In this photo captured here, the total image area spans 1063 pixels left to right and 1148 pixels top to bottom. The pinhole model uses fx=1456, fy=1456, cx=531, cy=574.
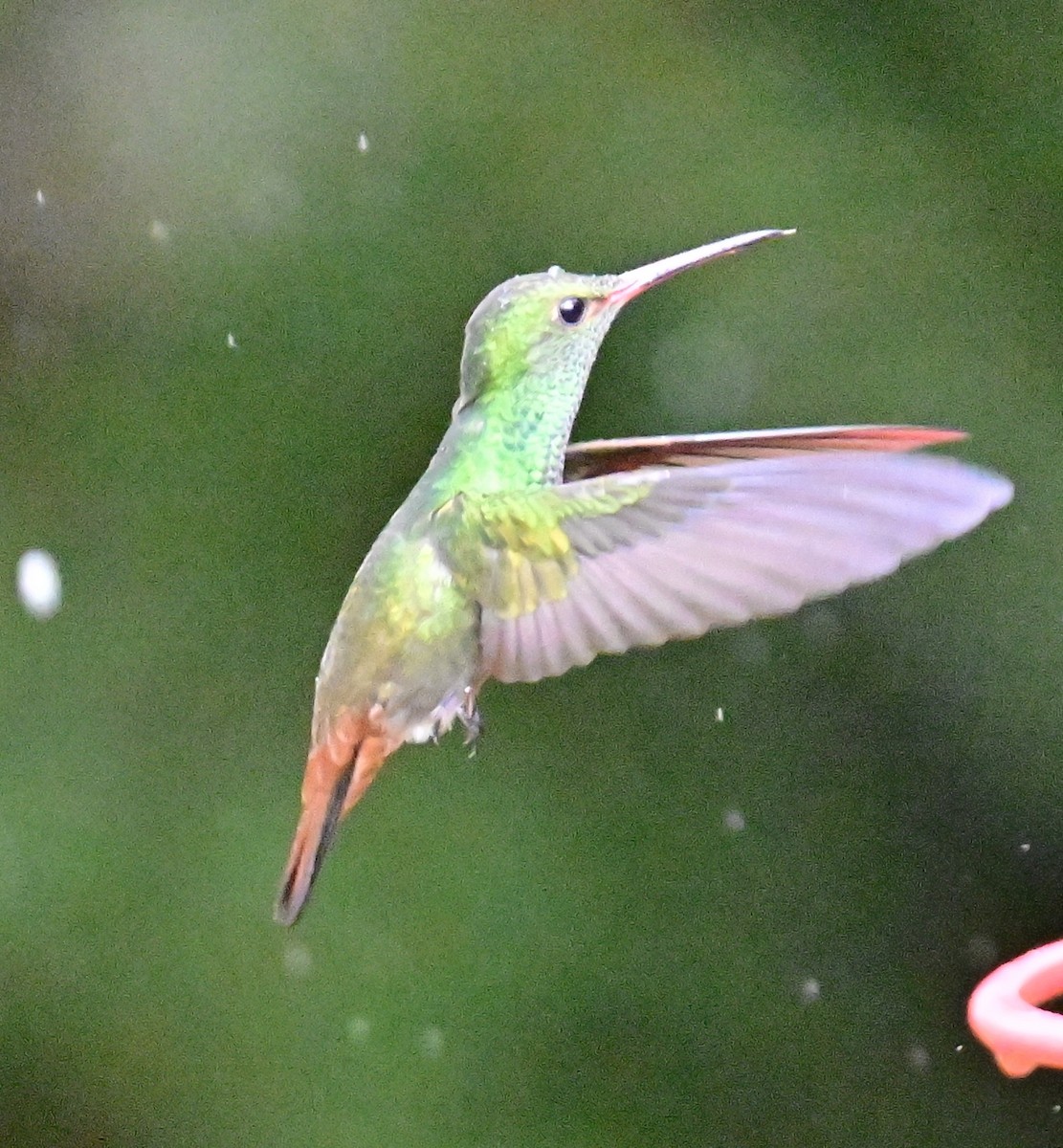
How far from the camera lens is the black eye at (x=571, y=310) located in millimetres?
1032

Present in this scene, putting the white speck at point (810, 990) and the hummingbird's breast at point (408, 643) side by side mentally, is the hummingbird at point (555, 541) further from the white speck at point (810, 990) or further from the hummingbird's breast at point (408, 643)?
the white speck at point (810, 990)

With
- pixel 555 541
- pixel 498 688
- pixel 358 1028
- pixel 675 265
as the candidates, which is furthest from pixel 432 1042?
pixel 675 265

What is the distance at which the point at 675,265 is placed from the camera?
39.2 inches

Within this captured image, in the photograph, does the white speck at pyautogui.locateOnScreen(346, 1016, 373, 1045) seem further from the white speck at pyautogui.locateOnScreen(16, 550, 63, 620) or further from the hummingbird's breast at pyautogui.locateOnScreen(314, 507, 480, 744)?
the hummingbird's breast at pyautogui.locateOnScreen(314, 507, 480, 744)

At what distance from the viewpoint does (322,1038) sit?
5.73ft

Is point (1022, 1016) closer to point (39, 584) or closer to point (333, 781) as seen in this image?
point (333, 781)

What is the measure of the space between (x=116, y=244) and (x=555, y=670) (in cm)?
100

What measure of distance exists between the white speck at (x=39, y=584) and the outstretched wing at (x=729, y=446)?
2.94 feet

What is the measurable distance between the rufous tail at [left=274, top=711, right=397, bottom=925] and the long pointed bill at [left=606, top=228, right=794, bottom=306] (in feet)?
1.21

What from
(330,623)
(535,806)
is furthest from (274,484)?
(535,806)

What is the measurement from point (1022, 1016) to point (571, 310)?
0.58 m

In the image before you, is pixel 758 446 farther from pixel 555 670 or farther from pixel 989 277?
pixel 989 277

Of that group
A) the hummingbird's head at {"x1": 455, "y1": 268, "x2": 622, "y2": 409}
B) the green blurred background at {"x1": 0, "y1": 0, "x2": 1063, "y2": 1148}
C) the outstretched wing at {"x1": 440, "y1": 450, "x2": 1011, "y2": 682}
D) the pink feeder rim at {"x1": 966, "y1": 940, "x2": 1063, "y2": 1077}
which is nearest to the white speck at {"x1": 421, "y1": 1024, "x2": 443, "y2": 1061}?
the green blurred background at {"x1": 0, "y1": 0, "x2": 1063, "y2": 1148}

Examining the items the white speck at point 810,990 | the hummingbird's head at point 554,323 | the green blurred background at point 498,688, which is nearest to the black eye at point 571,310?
the hummingbird's head at point 554,323
